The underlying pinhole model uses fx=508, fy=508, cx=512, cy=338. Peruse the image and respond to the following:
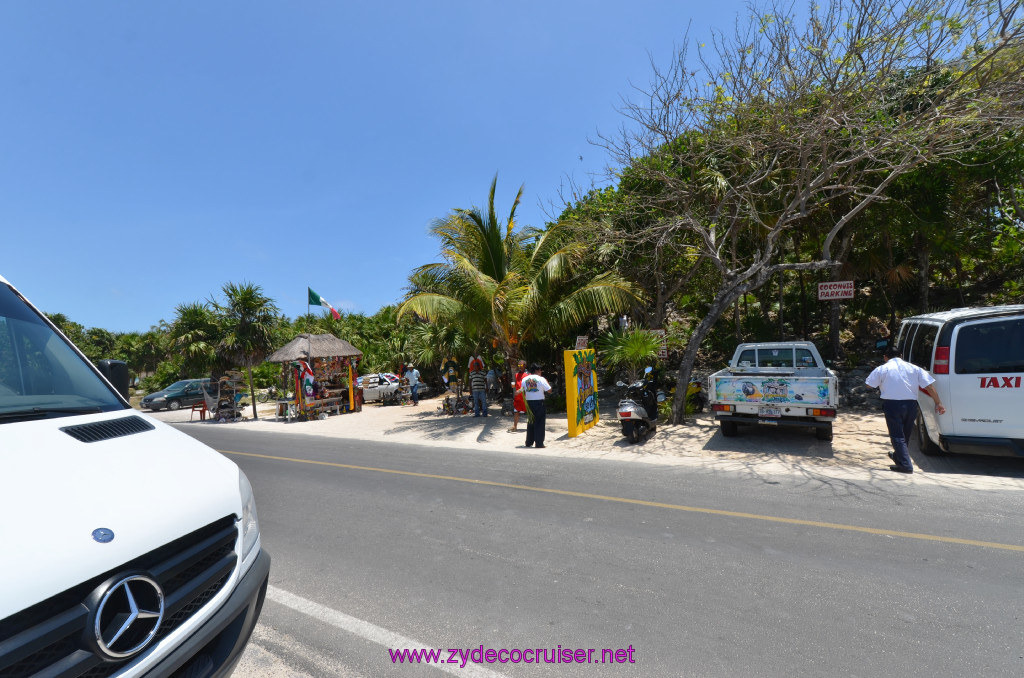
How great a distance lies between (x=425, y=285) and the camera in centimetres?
1439

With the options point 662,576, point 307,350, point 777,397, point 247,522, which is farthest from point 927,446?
point 307,350

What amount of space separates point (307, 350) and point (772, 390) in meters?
15.1

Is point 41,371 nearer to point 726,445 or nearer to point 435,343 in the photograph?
point 726,445

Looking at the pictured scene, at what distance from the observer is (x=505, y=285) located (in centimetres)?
1321

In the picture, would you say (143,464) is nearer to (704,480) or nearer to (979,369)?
(704,480)

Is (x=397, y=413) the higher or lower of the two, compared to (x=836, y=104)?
lower

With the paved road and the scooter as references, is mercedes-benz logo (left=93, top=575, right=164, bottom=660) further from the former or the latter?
the scooter

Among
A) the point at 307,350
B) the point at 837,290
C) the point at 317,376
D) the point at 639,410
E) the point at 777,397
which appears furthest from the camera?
the point at 317,376

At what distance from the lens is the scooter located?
9.89m

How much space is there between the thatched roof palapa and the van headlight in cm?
1622

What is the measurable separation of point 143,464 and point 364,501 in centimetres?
437

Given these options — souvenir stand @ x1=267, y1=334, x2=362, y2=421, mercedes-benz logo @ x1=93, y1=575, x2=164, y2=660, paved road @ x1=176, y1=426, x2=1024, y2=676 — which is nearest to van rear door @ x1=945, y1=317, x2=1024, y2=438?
paved road @ x1=176, y1=426, x2=1024, y2=676

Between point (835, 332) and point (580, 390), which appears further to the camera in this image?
point (835, 332)

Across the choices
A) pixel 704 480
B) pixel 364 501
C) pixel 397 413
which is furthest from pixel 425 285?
pixel 704 480
